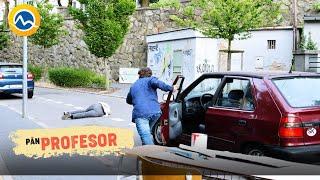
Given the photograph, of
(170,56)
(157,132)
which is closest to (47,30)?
(170,56)

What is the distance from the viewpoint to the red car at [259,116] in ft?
23.6

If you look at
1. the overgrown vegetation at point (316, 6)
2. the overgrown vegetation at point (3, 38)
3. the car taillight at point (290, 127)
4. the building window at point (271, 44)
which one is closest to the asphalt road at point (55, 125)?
the car taillight at point (290, 127)

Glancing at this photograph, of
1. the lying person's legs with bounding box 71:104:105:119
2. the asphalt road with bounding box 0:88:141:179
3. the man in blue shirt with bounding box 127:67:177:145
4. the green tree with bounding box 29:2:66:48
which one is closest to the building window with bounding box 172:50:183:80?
the asphalt road with bounding box 0:88:141:179

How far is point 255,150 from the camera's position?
746 centimetres

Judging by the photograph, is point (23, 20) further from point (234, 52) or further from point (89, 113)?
point (234, 52)

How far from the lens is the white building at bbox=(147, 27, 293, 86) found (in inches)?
1132

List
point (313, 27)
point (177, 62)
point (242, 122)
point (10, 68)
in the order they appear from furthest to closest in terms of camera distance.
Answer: point (177, 62)
point (313, 27)
point (10, 68)
point (242, 122)

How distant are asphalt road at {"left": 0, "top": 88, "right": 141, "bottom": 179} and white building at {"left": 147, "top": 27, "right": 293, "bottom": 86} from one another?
19.8 feet

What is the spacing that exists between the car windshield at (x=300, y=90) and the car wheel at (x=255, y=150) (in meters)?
0.65

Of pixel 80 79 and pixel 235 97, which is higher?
pixel 235 97

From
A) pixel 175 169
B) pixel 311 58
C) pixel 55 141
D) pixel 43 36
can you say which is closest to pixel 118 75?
pixel 43 36

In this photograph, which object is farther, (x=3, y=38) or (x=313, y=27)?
(x=3, y=38)

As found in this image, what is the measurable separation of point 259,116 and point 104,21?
2095 centimetres

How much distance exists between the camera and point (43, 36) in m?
36.1
